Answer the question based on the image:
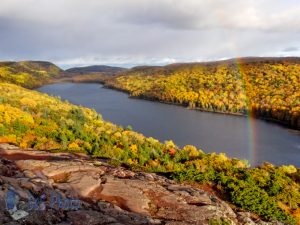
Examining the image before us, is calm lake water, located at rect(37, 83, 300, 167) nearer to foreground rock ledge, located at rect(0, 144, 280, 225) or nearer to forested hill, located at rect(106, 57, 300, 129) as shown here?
forested hill, located at rect(106, 57, 300, 129)

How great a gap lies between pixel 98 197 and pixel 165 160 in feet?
105

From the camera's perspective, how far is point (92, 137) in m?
56.6

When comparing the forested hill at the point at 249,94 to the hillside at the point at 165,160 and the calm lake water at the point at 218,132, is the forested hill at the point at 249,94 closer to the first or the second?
the calm lake water at the point at 218,132

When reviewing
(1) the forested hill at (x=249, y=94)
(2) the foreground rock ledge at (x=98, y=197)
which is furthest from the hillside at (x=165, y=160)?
(1) the forested hill at (x=249, y=94)

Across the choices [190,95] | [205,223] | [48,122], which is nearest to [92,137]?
[48,122]

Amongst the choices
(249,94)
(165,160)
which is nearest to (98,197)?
(165,160)

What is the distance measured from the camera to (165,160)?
47.7m

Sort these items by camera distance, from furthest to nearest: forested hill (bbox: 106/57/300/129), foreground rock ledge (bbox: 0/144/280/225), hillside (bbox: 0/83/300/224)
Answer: forested hill (bbox: 106/57/300/129)
hillside (bbox: 0/83/300/224)
foreground rock ledge (bbox: 0/144/280/225)

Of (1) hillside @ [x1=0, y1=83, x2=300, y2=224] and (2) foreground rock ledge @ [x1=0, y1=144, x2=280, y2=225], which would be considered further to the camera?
(1) hillside @ [x1=0, y1=83, x2=300, y2=224]

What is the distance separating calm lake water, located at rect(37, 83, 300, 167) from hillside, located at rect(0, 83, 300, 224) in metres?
28.6

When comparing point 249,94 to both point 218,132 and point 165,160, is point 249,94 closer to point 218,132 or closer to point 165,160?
point 218,132

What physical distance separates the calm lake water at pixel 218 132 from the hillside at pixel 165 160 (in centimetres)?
2862

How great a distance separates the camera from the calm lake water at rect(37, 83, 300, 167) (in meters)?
85.7

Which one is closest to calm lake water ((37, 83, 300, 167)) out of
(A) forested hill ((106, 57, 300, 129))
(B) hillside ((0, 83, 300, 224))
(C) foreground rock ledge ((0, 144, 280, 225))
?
(A) forested hill ((106, 57, 300, 129))
